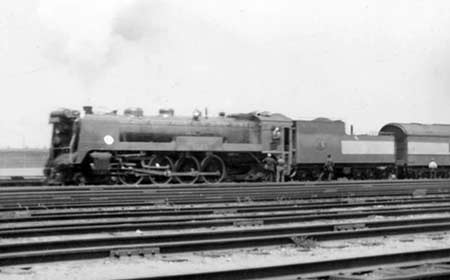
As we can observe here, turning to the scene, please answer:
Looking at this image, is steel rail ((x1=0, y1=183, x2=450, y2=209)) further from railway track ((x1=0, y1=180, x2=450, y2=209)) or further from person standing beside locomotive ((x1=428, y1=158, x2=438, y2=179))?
person standing beside locomotive ((x1=428, y1=158, x2=438, y2=179))

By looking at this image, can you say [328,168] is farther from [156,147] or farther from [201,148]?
[156,147]

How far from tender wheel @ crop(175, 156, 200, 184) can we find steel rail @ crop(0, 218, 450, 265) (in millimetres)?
12611

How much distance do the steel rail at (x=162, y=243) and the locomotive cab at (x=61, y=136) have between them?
12.9m

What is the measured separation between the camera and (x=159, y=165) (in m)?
21.7

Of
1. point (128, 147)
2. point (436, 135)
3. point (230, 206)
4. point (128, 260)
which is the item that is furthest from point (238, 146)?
point (128, 260)

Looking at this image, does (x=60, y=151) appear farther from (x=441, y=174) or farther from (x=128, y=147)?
(x=441, y=174)

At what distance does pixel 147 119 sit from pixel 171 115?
3.81 ft

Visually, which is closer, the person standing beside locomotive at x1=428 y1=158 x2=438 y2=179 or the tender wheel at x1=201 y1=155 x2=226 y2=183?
the tender wheel at x1=201 y1=155 x2=226 y2=183

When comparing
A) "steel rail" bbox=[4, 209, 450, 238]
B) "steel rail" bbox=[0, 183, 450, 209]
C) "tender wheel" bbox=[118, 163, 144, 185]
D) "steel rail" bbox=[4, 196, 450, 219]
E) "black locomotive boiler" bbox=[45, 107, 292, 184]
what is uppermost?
"black locomotive boiler" bbox=[45, 107, 292, 184]

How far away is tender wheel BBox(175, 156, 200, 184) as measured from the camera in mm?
22141

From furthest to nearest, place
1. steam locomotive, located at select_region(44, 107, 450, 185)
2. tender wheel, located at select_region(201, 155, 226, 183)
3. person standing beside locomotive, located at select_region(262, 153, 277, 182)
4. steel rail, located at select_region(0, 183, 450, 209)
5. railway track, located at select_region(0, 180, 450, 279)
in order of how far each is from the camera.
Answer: person standing beside locomotive, located at select_region(262, 153, 277, 182), tender wheel, located at select_region(201, 155, 226, 183), steam locomotive, located at select_region(44, 107, 450, 185), steel rail, located at select_region(0, 183, 450, 209), railway track, located at select_region(0, 180, 450, 279)

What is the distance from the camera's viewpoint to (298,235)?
30.3 feet

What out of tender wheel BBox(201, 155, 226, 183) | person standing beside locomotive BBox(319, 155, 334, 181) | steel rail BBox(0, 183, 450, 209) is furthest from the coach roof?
tender wheel BBox(201, 155, 226, 183)

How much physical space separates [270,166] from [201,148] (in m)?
3.21
